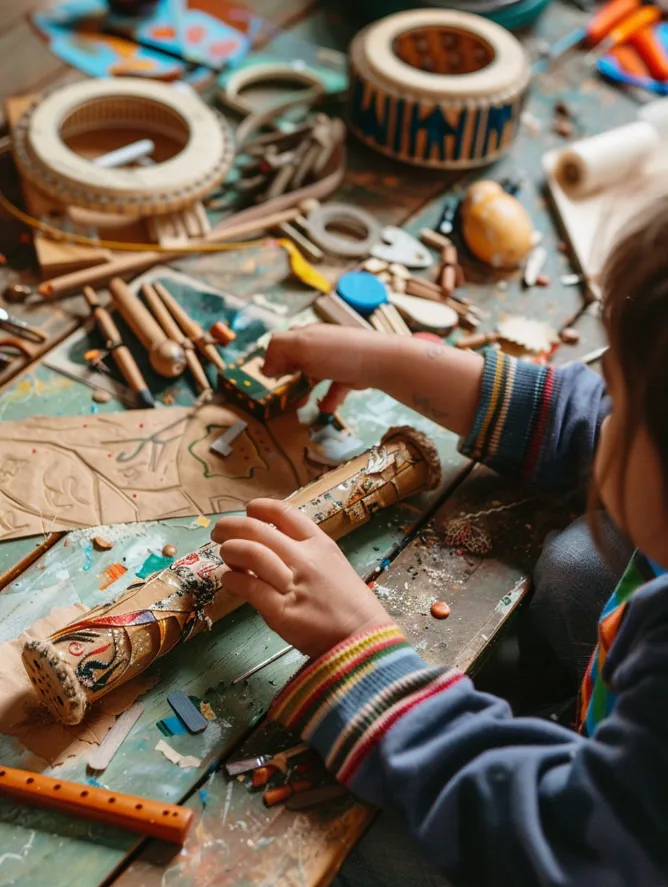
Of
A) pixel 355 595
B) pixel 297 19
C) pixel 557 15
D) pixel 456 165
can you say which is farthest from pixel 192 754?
pixel 557 15

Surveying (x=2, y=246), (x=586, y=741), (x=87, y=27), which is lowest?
(x=586, y=741)

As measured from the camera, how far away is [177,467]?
1.02 metres

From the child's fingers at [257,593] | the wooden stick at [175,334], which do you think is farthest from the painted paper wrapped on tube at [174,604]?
→ the wooden stick at [175,334]

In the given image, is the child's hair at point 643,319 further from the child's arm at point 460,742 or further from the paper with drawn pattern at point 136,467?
the paper with drawn pattern at point 136,467

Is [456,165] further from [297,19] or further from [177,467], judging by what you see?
[177,467]

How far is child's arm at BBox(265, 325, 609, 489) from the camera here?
103cm

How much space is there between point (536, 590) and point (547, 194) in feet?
2.65

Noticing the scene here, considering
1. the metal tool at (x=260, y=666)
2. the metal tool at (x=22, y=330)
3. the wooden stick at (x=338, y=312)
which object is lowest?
the metal tool at (x=260, y=666)

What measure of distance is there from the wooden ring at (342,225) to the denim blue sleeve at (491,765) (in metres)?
0.68

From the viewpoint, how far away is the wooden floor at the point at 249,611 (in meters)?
0.72

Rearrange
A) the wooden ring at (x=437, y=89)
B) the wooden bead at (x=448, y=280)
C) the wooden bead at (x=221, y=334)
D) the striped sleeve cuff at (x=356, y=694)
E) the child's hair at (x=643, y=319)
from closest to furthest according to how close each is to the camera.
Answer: the child's hair at (x=643, y=319), the striped sleeve cuff at (x=356, y=694), the wooden bead at (x=221, y=334), the wooden bead at (x=448, y=280), the wooden ring at (x=437, y=89)

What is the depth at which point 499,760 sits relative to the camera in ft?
2.33

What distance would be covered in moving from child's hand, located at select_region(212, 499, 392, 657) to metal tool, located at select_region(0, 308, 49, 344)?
443 millimetres

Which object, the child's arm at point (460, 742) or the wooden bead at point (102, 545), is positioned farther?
the wooden bead at point (102, 545)
